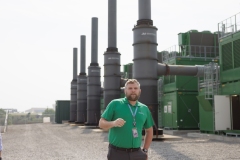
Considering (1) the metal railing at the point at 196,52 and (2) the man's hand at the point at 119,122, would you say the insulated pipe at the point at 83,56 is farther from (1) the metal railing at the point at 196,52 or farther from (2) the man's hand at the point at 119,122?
(2) the man's hand at the point at 119,122

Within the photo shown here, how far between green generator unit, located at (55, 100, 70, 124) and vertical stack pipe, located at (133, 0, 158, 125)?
3224 cm

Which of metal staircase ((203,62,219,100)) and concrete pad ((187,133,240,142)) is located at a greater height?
metal staircase ((203,62,219,100))

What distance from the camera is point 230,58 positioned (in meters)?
16.6

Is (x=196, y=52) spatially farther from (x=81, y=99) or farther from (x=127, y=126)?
(x=127, y=126)

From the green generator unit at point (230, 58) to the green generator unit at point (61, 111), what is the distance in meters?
33.1

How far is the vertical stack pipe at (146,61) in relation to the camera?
1570 cm

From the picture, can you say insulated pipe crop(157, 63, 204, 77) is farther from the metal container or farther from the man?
the man

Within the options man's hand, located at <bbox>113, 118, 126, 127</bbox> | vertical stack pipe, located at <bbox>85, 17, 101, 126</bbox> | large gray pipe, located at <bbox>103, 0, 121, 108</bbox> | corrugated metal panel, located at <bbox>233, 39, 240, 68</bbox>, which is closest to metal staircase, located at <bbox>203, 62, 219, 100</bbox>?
corrugated metal panel, located at <bbox>233, 39, 240, 68</bbox>

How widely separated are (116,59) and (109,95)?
2.78m

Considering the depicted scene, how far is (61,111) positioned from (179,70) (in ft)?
105

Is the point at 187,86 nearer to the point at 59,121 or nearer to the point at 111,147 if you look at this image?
the point at 111,147

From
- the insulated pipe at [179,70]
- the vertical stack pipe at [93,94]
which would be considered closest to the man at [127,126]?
the insulated pipe at [179,70]

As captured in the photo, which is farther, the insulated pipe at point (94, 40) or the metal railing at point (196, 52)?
the insulated pipe at point (94, 40)

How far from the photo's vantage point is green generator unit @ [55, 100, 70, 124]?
46.6 meters
